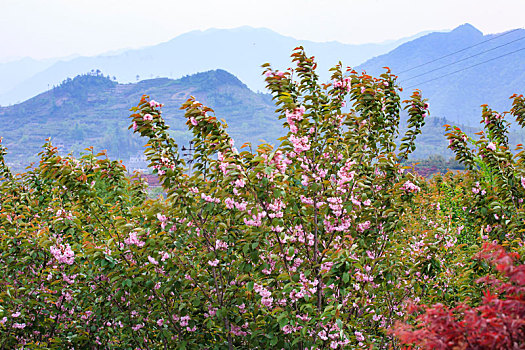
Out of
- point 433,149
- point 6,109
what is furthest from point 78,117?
point 433,149

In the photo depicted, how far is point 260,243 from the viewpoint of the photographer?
120 inches

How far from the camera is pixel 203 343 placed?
3.61m

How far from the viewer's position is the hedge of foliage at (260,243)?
3.18 metres

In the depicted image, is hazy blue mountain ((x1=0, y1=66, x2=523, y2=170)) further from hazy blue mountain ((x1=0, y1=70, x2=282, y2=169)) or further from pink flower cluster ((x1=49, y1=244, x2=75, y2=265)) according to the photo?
pink flower cluster ((x1=49, y1=244, x2=75, y2=265))

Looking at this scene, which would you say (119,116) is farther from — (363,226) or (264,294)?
(264,294)

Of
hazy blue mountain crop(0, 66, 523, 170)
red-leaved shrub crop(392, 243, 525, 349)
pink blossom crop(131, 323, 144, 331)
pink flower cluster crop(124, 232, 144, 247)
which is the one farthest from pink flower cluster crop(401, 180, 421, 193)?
hazy blue mountain crop(0, 66, 523, 170)

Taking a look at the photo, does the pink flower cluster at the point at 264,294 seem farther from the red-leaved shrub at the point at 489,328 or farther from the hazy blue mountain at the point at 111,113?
the hazy blue mountain at the point at 111,113

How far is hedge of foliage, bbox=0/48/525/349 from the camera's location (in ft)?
10.4

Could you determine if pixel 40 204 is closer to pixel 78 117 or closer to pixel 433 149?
pixel 433 149

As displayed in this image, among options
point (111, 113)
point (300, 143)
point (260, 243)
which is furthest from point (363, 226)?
point (111, 113)

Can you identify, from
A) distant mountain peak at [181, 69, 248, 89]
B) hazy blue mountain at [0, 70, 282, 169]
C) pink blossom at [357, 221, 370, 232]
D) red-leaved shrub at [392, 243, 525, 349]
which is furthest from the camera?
distant mountain peak at [181, 69, 248, 89]

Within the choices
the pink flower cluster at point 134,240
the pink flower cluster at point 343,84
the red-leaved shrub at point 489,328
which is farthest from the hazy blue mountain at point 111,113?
the red-leaved shrub at point 489,328

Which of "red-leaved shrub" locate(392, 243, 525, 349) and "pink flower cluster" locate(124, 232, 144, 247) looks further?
"pink flower cluster" locate(124, 232, 144, 247)

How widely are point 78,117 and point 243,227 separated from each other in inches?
6058
